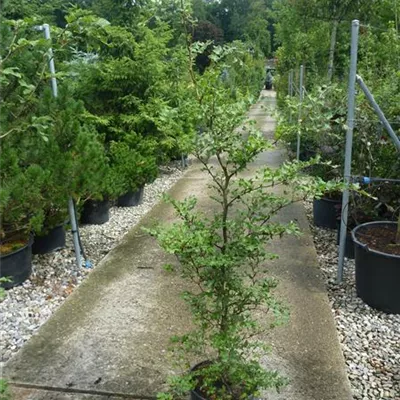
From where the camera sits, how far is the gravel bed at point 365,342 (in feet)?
7.80

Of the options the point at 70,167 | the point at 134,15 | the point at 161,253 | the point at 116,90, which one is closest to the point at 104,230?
the point at 161,253

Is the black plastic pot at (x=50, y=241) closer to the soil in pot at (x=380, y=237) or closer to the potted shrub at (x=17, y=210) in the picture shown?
the potted shrub at (x=17, y=210)

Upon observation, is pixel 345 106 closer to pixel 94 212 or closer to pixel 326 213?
pixel 326 213

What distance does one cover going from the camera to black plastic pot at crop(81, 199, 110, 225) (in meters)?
4.95

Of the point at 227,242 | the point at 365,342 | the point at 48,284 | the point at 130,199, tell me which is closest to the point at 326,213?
the point at 365,342

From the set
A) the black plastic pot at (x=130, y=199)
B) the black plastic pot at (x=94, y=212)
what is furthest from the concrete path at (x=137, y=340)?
the black plastic pot at (x=130, y=199)

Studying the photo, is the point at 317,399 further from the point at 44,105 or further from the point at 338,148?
the point at 338,148

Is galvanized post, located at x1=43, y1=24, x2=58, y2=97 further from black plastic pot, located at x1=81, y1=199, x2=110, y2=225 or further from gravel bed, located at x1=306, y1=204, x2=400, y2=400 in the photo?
gravel bed, located at x1=306, y1=204, x2=400, y2=400

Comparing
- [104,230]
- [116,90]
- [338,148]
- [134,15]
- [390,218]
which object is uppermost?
[134,15]

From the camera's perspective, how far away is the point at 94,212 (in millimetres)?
4992

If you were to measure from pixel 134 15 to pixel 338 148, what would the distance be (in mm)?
3871

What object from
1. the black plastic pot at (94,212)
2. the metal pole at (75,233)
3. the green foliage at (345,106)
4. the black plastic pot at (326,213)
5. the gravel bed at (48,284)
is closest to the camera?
the green foliage at (345,106)

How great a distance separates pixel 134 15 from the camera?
269 inches

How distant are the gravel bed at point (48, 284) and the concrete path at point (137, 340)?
11 cm
